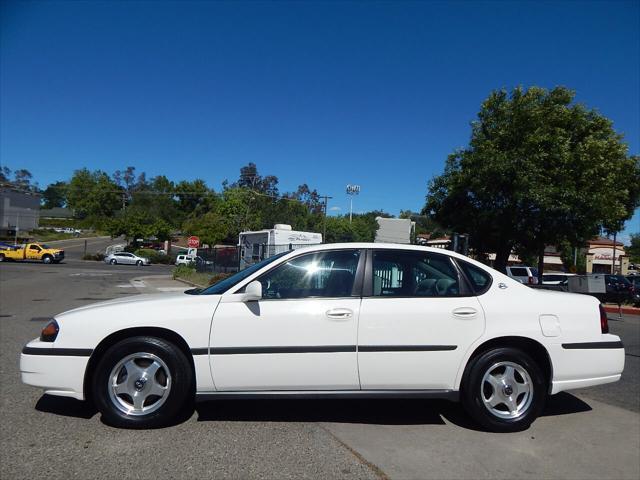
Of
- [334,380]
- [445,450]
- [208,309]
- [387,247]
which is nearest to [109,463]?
[208,309]

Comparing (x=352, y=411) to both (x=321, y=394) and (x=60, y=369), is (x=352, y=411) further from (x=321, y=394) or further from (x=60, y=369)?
(x=60, y=369)

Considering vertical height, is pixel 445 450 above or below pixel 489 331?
below

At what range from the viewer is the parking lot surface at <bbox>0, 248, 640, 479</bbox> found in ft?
11.0

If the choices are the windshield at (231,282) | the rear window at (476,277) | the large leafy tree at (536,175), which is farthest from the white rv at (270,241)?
the rear window at (476,277)

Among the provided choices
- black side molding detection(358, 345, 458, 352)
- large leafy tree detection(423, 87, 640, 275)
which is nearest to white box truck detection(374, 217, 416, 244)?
large leafy tree detection(423, 87, 640, 275)

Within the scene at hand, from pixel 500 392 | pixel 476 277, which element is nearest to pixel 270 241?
pixel 476 277

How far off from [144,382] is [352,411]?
73.7 inches

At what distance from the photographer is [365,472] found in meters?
3.32

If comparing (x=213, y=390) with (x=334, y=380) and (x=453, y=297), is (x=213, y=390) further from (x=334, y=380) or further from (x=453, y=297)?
(x=453, y=297)

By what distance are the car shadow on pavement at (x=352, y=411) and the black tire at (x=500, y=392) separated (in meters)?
0.21

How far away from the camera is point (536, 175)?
18.2 meters

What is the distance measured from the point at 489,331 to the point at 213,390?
2301 mm

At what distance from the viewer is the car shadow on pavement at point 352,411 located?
4320mm

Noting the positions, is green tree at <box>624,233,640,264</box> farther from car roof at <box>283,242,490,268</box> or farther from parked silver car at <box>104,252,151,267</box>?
car roof at <box>283,242,490,268</box>
